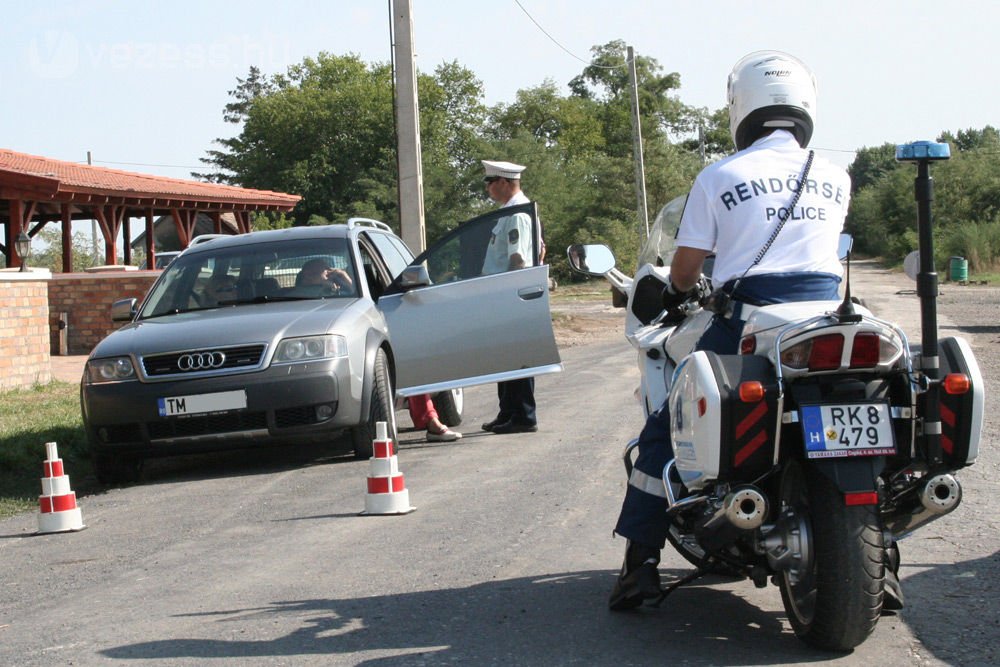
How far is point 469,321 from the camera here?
369 inches

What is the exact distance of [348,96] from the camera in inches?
3118

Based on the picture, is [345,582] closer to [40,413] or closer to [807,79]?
[807,79]

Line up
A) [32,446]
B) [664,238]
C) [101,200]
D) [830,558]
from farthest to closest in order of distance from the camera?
[101,200], [32,446], [664,238], [830,558]

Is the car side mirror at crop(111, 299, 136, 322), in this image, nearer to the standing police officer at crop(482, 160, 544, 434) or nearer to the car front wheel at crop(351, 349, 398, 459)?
the car front wheel at crop(351, 349, 398, 459)

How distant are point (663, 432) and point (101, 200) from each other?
2447 cm

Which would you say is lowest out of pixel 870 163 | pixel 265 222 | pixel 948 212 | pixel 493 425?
pixel 493 425

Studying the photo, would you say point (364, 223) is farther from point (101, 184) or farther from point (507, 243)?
point (101, 184)

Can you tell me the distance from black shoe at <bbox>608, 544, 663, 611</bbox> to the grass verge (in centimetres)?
477

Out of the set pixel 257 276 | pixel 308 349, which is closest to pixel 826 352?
pixel 308 349

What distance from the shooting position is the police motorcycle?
376 cm

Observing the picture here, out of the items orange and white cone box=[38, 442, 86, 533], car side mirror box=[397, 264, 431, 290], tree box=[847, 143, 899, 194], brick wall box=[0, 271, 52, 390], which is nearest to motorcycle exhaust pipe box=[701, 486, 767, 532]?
orange and white cone box=[38, 442, 86, 533]

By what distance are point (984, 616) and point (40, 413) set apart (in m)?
9.60

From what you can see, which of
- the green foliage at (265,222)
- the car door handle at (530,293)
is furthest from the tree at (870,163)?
the car door handle at (530,293)

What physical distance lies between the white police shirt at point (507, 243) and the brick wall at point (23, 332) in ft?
26.1
